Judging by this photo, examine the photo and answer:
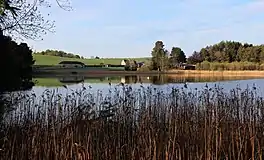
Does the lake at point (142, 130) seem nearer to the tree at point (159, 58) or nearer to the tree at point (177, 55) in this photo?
the tree at point (159, 58)

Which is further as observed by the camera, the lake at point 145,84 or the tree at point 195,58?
the tree at point 195,58

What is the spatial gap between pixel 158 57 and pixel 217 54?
12708mm

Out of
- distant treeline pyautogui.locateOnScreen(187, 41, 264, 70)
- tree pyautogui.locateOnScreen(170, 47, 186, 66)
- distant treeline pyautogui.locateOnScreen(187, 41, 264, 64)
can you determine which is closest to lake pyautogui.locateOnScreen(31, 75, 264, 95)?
distant treeline pyautogui.locateOnScreen(187, 41, 264, 70)

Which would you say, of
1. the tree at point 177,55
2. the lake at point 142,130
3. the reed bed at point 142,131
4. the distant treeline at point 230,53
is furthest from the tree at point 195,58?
the lake at point 142,130

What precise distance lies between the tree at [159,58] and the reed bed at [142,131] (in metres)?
53.4

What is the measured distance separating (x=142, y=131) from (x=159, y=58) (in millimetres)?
61059

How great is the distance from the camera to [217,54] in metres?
75.0

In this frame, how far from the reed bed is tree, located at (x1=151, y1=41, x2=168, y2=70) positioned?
5338cm

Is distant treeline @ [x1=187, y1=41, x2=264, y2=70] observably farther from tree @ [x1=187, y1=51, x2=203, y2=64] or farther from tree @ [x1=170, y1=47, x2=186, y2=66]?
tree @ [x1=170, y1=47, x2=186, y2=66]

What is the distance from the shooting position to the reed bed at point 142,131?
5.47 metres

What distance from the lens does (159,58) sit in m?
67.1

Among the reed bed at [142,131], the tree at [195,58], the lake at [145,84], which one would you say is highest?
the tree at [195,58]

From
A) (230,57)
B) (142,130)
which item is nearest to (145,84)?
(142,130)

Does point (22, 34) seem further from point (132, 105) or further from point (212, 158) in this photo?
point (212, 158)
